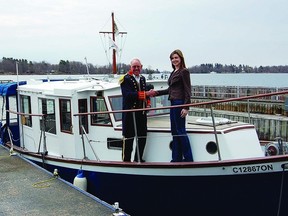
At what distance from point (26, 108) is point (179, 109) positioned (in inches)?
192

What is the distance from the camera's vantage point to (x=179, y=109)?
19.2ft

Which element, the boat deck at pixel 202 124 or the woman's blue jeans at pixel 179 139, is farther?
the boat deck at pixel 202 124

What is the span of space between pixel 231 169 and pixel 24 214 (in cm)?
308

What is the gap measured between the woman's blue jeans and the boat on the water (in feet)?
0.55

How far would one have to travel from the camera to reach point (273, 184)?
5141mm

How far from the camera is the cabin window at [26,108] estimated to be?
8922 millimetres

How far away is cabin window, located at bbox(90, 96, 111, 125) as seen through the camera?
23.0 feet

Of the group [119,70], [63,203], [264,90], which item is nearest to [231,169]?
[63,203]

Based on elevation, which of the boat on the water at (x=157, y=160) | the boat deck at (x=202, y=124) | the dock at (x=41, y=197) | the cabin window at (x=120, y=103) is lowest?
the dock at (x=41, y=197)

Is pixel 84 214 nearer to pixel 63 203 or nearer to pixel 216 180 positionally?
pixel 63 203

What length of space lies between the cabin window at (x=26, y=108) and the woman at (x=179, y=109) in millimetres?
4523

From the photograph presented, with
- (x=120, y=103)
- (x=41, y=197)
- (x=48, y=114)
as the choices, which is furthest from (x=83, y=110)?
(x=41, y=197)

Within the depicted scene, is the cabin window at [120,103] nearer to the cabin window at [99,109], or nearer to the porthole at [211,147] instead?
the cabin window at [99,109]

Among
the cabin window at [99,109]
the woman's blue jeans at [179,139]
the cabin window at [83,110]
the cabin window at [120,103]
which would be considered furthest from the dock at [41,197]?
the cabin window at [120,103]
